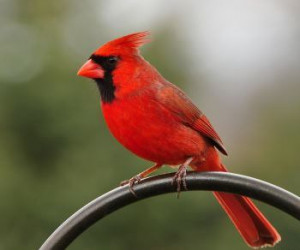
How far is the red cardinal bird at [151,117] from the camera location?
10.0ft

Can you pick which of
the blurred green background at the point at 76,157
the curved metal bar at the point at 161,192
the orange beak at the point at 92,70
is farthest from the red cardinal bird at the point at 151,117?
the blurred green background at the point at 76,157

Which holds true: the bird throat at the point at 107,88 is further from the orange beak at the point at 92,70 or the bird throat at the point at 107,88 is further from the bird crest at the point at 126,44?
the bird crest at the point at 126,44

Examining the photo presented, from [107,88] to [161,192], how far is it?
95 centimetres

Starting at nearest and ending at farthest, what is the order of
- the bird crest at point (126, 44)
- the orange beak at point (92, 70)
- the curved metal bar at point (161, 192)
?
1. the curved metal bar at point (161, 192)
2. the bird crest at point (126, 44)
3. the orange beak at point (92, 70)

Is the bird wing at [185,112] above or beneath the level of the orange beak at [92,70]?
beneath

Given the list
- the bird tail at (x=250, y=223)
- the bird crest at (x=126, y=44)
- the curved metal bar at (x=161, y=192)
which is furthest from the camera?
the bird crest at (x=126, y=44)

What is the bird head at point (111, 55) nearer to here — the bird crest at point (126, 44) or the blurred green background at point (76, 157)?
the bird crest at point (126, 44)

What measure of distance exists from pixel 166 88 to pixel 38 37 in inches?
121

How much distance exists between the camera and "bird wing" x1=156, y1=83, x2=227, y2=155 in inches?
129

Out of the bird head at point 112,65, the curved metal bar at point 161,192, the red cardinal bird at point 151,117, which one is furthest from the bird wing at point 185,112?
the curved metal bar at point 161,192

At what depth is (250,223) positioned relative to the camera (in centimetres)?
288

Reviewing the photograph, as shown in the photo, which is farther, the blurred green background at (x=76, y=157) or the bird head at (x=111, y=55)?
the blurred green background at (x=76, y=157)

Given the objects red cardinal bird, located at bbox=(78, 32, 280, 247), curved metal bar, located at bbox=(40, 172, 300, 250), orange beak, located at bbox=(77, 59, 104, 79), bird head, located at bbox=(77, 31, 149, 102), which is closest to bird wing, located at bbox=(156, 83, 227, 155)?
red cardinal bird, located at bbox=(78, 32, 280, 247)

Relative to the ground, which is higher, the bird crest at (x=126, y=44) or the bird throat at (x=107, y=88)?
the bird crest at (x=126, y=44)
